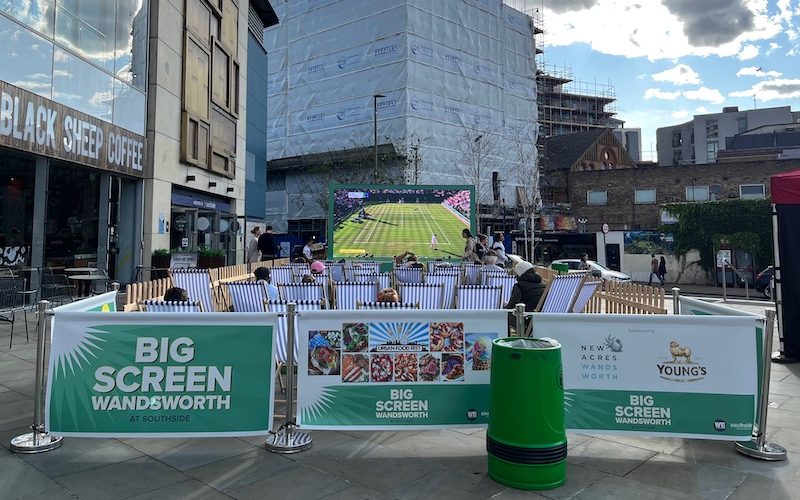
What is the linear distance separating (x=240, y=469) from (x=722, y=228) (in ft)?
115

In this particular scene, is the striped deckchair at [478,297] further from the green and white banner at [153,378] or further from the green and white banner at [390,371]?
the green and white banner at [153,378]

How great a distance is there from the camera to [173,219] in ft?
62.8

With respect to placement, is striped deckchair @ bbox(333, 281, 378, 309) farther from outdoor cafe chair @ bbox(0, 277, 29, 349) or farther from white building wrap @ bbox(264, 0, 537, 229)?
white building wrap @ bbox(264, 0, 537, 229)

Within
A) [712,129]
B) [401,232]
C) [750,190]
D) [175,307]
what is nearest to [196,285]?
[175,307]

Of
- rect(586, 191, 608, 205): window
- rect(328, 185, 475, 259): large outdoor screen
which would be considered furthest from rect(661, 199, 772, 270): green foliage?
rect(328, 185, 475, 259): large outdoor screen

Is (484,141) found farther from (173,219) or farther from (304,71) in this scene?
(173,219)

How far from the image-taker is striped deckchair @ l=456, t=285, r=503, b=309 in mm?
7750

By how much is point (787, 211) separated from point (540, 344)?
6.42 m

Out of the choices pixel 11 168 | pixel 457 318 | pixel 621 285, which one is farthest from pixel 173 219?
pixel 457 318

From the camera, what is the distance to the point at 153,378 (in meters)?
4.00

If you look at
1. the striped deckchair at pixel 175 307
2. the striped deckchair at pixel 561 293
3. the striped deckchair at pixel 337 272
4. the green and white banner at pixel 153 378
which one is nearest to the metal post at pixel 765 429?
the striped deckchair at pixel 561 293

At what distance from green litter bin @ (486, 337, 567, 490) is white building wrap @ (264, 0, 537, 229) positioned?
31.9 metres

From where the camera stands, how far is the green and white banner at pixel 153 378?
13.0ft

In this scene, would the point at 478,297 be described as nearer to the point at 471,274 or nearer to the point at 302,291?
the point at 302,291
